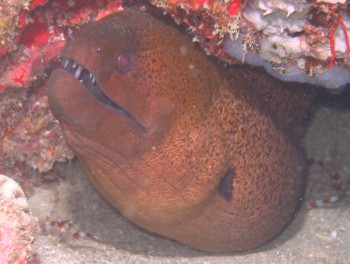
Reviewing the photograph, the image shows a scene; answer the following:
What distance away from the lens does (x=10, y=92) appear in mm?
3453

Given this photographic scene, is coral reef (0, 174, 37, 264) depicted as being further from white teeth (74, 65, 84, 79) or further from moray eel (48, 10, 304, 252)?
white teeth (74, 65, 84, 79)

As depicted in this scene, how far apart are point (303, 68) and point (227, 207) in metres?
1.54

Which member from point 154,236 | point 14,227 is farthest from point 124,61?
point 154,236

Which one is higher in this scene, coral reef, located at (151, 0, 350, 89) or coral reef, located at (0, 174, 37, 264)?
coral reef, located at (151, 0, 350, 89)

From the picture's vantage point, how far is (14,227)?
2125 mm

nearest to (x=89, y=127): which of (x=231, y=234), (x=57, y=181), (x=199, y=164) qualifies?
(x=199, y=164)

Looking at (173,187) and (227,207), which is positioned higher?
(173,187)

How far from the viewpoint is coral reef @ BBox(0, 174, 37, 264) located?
2.08 meters

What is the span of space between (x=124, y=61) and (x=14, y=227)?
1174 mm

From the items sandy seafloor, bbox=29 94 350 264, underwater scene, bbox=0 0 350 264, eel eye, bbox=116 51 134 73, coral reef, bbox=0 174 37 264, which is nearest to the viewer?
coral reef, bbox=0 174 37 264

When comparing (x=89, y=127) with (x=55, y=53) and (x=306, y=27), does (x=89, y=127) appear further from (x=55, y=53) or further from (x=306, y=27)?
(x=306, y=27)

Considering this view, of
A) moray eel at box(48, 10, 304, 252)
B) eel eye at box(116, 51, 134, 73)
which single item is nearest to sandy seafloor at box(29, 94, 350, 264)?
moray eel at box(48, 10, 304, 252)

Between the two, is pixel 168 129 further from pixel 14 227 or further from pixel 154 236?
pixel 154 236

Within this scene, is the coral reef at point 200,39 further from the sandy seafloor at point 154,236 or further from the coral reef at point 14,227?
the coral reef at point 14,227
